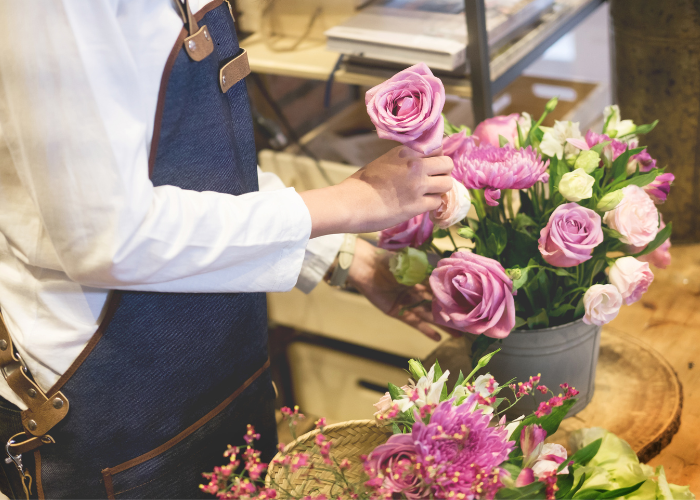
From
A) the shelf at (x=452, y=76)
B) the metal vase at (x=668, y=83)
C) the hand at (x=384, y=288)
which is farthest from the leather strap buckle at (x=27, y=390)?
the metal vase at (x=668, y=83)

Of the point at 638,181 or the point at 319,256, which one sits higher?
the point at 638,181

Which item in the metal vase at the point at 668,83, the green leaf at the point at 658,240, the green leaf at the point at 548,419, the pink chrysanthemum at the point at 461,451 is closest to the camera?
the pink chrysanthemum at the point at 461,451

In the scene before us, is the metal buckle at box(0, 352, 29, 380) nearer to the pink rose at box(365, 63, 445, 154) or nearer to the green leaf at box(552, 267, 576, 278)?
the pink rose at box(365, 63, 445, 154)

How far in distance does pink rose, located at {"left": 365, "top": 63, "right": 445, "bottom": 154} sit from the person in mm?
48

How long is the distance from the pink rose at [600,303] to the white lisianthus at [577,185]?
11cm

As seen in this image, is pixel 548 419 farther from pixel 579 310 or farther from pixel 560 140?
pixel 560 140

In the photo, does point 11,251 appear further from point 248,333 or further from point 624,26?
point 624,26

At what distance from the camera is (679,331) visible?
1040 millimetres

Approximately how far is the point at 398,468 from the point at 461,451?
5 centimetres

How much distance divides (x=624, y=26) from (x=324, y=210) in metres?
0.78

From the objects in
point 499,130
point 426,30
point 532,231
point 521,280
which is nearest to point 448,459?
point 521,280

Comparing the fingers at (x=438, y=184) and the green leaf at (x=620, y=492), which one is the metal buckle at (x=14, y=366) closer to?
the fingers at (x=438, y=184)

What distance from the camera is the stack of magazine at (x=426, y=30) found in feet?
3.61

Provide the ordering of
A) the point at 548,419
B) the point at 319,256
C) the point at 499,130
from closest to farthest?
1. the point at 548,419
2. the point at 499,130
3. the point at 319,256
